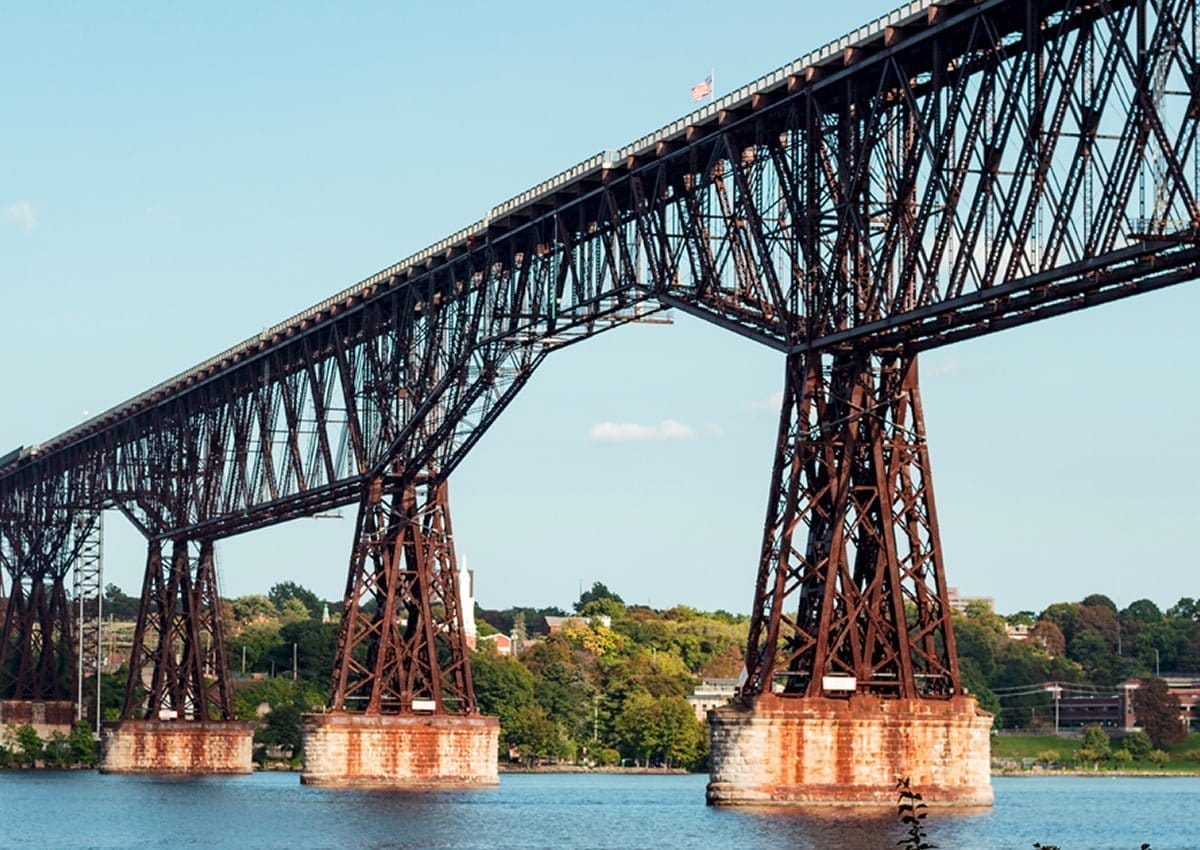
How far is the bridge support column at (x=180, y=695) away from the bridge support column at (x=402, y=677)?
27078 millimetres

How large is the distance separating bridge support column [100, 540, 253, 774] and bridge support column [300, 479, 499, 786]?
2708cm

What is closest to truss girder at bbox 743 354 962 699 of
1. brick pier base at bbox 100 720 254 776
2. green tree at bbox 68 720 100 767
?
brick pier base at bbox 100 720 254 776

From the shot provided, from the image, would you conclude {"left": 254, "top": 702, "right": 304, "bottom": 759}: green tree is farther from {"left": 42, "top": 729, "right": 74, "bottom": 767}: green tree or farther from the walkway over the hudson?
the walkway over the hudson

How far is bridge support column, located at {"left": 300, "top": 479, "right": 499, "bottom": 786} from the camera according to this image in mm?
106438

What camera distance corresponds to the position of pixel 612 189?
88.7 meters

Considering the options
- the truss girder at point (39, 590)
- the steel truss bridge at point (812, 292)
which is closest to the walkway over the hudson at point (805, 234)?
the steel truss bridge at point (812, 292)

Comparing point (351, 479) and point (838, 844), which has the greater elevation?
point (351, 479)

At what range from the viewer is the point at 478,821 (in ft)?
279

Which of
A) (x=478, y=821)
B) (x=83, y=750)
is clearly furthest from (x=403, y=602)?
(x=83, y=750)

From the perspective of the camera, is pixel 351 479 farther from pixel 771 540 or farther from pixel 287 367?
pixel 771 540

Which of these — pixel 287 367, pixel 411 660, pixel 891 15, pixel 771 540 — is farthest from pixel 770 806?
pixel 287 367

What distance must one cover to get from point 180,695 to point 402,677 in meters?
33.4

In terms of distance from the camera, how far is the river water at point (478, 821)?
68.8 m

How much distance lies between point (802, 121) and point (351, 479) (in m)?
42.9
